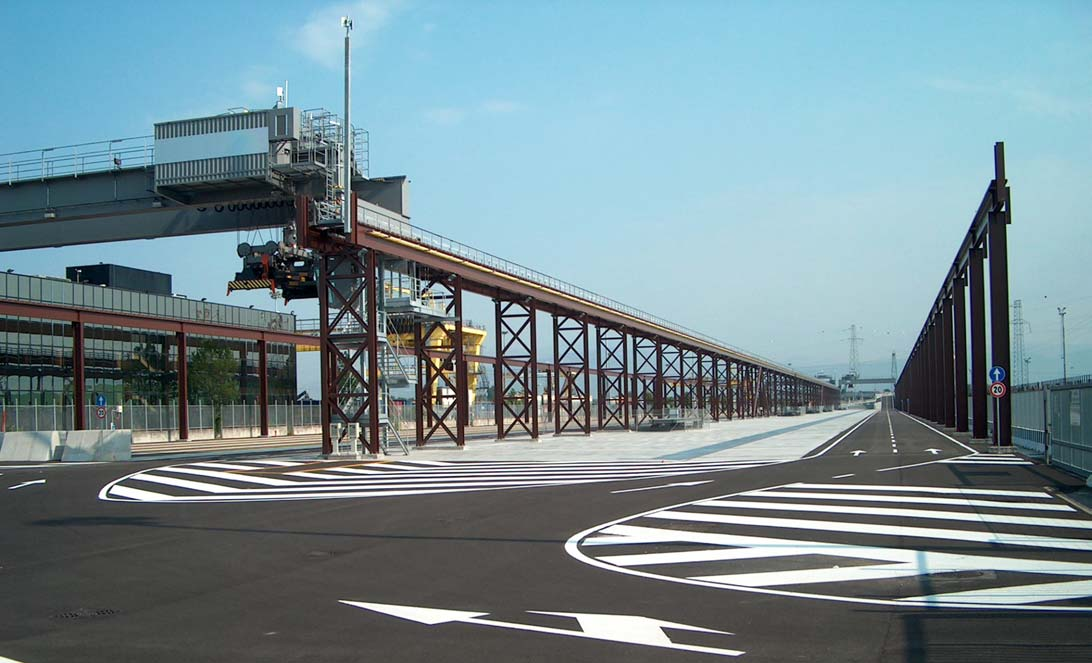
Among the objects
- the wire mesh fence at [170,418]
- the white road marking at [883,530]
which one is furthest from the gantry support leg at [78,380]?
the white road marking at [883,530]

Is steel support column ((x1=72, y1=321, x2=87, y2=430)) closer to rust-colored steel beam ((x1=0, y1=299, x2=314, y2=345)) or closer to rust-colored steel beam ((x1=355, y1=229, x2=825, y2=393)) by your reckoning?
rust-colored steel beam ((x1=0, y1=299, x2=314, y2=345))

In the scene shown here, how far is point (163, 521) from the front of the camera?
50.0ft

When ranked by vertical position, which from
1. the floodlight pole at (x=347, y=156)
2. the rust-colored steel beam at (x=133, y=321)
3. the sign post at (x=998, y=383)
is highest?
the floodlight pole at (x=347, y=156)

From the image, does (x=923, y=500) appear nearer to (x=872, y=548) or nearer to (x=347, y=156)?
(x=872, y=548)

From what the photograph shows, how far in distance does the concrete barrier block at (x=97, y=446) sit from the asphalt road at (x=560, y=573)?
46.5ft

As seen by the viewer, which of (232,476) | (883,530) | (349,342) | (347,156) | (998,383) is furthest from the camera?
(349,342)

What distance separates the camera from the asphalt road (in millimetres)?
7082

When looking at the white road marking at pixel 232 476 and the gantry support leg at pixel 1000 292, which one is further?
the gantry support leg at pixel 1000 292

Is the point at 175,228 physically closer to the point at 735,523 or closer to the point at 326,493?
the point at 326,493

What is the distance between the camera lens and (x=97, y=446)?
1302 inches

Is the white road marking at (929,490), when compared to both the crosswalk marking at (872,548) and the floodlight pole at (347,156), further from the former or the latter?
the floodlight pole at (347,156)

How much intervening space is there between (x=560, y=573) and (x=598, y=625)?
2.52 m

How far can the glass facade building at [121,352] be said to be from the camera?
46.4 meters

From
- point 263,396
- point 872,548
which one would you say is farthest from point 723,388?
point 872,548
